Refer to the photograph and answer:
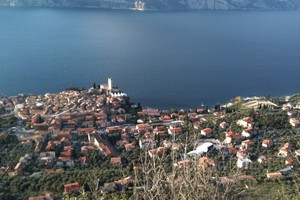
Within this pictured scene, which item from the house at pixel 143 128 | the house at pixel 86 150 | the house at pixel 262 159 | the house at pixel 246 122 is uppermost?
the house at pixel 246 122

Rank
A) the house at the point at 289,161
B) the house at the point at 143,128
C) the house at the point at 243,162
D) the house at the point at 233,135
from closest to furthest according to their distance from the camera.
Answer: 1. the house at the point at 243,162
2. the house at the point at 289,161
3. the house at the point at 233,135
4. the house at the point at 143,128

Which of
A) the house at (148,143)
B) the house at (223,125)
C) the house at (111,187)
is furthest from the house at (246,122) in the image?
the house at (111,187)

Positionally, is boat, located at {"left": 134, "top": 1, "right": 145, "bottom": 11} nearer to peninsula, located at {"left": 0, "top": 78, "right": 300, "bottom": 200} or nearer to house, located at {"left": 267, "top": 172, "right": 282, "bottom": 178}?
peninsula, located at {"left": 0, "top": 78, "right": 300, "bottom": 200}

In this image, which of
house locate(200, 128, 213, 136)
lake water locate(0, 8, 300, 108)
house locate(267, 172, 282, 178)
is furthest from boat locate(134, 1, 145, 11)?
house locate(267, 172, 282, 178)

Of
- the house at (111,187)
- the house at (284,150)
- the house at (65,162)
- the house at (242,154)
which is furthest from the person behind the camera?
the house at (284,150)

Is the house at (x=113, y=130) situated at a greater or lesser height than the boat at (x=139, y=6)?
lesser

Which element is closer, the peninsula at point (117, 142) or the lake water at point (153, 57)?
the peninsula at point (117, 142)

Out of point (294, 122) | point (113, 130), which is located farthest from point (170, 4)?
point (113, 130)

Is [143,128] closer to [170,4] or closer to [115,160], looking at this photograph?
[115,160]

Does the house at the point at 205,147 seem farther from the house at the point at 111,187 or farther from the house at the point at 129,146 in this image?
the house at the point at 111,187
